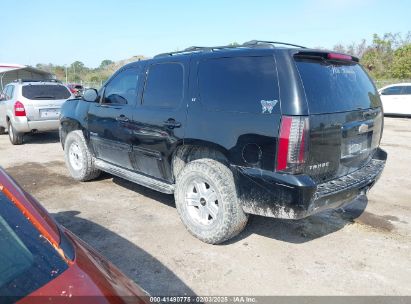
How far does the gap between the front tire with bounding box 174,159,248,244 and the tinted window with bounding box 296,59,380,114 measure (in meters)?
1.11

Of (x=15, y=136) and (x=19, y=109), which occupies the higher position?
(x=19, y=109)

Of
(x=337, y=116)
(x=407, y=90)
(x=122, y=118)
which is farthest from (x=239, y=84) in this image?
(x=407, y=90)

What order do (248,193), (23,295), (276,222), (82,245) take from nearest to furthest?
1. (23,295)
2. (82,245)
3. (248,193)
4. (276,222)

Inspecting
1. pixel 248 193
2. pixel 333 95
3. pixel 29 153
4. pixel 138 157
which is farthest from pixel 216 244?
pixel 29 153

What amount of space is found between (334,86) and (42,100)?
26.7ft

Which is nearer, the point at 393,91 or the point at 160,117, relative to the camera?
the point at 160,117

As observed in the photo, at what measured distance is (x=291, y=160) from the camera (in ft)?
10.5

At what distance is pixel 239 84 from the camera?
3.64 metres

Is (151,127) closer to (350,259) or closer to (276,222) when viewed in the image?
(276,222)

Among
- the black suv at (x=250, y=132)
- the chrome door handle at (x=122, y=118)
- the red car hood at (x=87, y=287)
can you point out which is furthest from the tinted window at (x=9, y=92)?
the red car hood at (x=87, y=287)

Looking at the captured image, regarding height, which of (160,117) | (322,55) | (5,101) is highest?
(322,55)

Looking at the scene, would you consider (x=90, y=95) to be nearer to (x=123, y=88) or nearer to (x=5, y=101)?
(x=123, y=88)

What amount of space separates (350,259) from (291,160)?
4.37 feet

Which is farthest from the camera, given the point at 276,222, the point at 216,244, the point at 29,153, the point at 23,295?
the point at 29,153
